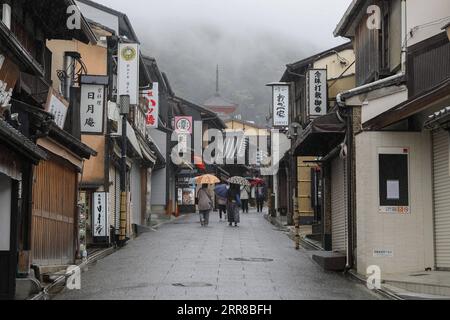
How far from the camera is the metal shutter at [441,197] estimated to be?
14062mm

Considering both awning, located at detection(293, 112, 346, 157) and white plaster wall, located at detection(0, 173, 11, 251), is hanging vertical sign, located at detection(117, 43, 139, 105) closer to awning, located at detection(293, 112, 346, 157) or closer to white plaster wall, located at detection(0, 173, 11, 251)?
awning, located at detection(293, 112, 346, 157)

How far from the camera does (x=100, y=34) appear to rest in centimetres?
2486

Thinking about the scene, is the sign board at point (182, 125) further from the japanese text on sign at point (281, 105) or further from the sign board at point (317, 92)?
the sign board at point (317, 92)

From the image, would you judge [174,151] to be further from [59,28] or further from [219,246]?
[59,28]

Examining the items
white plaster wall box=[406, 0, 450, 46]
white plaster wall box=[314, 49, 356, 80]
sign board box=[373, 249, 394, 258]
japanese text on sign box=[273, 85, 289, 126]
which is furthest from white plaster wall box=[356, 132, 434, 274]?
japanese text on sign box=[273, 85, 289, 126]

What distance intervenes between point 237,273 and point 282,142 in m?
24.6

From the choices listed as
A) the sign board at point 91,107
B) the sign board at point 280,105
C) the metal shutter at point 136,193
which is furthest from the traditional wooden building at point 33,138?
the sign board at point 280,105

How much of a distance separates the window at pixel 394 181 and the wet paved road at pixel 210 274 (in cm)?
192

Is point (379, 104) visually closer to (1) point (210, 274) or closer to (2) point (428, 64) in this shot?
(2) point (428, 64)

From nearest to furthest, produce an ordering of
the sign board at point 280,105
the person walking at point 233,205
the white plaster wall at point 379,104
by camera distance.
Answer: the white plaster wall at point 379,104 < the person walking at point 233,205 < the sign board at point 280,105

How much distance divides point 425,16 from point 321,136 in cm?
401

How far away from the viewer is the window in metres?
14.6

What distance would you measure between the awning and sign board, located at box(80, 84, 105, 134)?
6.18 meters

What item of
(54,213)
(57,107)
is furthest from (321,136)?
(54,213)
